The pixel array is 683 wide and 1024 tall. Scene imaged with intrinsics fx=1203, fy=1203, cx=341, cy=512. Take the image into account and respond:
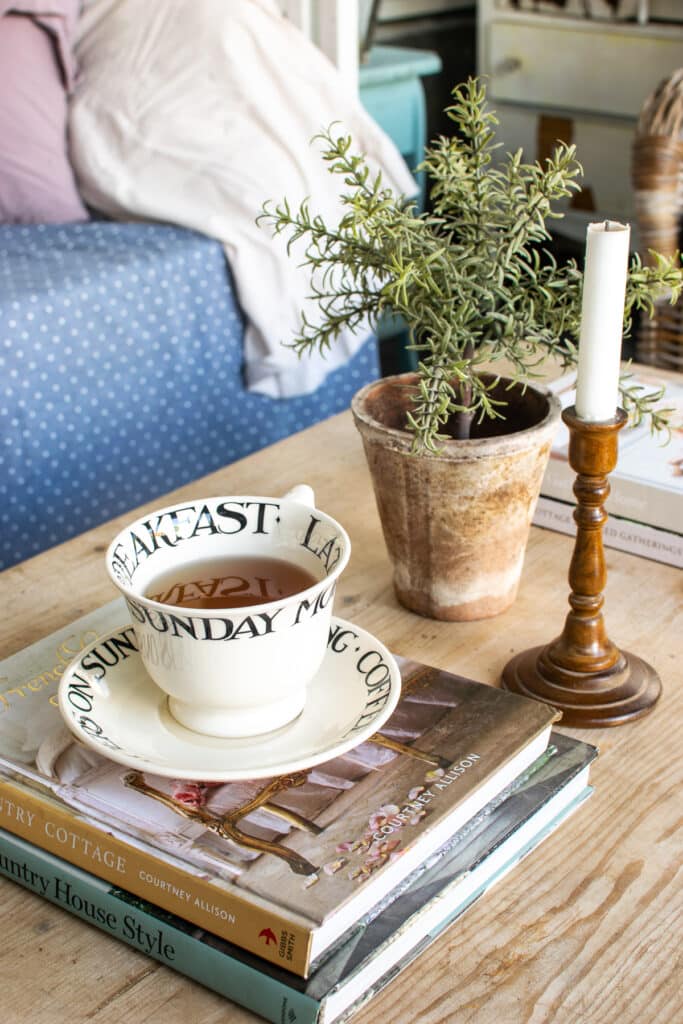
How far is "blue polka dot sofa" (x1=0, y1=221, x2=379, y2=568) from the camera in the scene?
1.59 metres

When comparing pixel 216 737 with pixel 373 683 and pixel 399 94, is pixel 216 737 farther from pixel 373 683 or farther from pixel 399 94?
pixel 399 94

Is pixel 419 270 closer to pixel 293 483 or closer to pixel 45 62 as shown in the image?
pixel 293 483

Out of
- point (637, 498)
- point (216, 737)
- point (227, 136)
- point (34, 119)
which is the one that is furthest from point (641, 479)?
point (34, 119)

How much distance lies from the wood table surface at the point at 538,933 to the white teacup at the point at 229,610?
0.12m

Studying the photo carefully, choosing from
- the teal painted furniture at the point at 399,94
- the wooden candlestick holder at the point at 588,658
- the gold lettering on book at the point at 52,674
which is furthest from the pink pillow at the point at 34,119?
the wooden candlestick holder at the point at 588,658

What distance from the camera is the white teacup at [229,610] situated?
564mm

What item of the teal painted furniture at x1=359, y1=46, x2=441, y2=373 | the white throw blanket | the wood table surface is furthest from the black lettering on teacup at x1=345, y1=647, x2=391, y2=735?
the teal painted furniture at x1=359, y1=46, x2=441, y2=373

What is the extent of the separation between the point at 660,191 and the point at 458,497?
119 centimetres

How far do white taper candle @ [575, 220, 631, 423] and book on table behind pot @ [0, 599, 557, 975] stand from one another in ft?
0.56

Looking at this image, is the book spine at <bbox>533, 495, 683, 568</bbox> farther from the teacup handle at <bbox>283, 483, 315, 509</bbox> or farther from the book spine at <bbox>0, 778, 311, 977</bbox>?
the book spine at <bbox>0, 778, 311, 977</bbox>

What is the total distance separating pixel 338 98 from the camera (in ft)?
6.44

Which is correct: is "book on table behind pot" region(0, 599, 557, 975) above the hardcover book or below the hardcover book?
above

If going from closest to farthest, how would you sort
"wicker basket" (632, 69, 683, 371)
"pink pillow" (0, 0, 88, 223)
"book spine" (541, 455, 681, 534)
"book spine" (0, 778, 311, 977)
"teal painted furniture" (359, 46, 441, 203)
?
"book spine" (0, 778, 311, 977) → "book spine" (541, 455, 681, 534) → "wicker basket" (632, 69, 683, 371) → "pink pillow" (0, 0, 88, 223) → "teal painted furniture" (359, 46, 441, 203)

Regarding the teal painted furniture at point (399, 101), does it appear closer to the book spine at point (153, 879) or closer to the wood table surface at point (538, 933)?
the wood table surface at point (538, 933)
